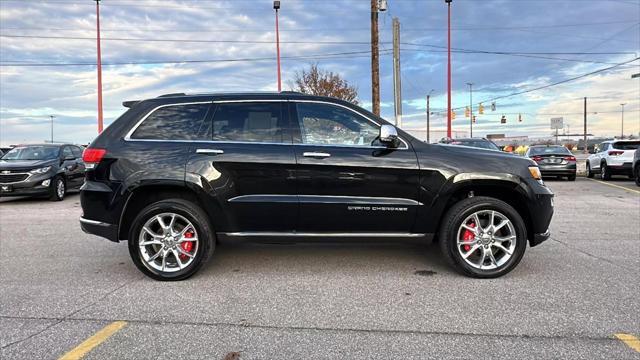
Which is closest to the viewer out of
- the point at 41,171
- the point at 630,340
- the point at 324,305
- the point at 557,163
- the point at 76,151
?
the point at 630,340

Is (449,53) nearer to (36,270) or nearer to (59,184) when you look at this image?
(59,184)

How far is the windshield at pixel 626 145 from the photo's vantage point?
55.2ft

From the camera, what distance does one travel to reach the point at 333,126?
499cm

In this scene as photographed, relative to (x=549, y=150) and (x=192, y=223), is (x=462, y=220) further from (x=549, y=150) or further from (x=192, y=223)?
(x=549, y=150)

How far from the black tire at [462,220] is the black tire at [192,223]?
2.39 m

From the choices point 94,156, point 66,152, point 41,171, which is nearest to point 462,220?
point 94,156

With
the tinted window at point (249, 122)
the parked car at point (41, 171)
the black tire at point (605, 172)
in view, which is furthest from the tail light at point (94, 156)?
the black tire at point (605, 172)

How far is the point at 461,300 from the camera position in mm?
4273

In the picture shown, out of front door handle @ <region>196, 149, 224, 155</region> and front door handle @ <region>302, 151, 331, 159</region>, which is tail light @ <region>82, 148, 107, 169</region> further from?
front door handle @ <region>302, 151, 331, 159</region>

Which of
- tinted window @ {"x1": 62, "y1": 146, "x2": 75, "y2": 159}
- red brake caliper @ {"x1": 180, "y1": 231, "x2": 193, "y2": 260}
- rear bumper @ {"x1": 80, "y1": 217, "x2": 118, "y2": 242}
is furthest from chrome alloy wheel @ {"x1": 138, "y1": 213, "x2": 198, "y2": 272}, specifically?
tinted window @ {"x1": 62, "y1": 146, "x2": 75, "y2": 159}

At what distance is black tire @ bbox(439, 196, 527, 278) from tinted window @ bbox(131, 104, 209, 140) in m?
2.66

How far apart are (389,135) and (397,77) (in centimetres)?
1559

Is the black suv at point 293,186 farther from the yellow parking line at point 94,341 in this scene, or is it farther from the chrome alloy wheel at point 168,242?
the yellow parking line at point 94,341

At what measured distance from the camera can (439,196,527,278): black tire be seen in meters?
4.83
